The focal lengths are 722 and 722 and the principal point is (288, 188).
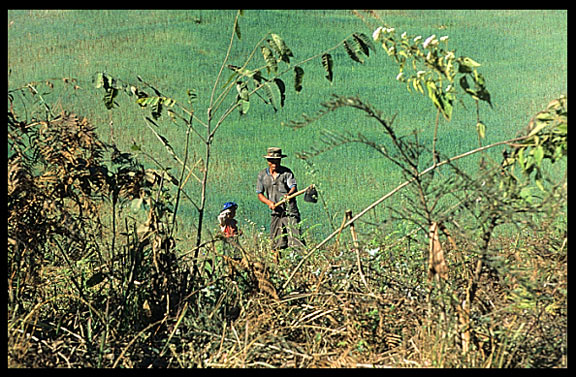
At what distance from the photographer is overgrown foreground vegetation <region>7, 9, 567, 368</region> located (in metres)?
3.08

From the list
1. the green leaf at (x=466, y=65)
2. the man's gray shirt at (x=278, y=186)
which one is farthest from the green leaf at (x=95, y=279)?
the man's gray shirt at (x=278, y=186)

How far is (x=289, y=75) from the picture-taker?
6.71m

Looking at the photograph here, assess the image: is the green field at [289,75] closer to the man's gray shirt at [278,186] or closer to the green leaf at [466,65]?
the man's gray shirt at [278,186]

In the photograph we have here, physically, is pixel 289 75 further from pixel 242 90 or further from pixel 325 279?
pixel 325 279

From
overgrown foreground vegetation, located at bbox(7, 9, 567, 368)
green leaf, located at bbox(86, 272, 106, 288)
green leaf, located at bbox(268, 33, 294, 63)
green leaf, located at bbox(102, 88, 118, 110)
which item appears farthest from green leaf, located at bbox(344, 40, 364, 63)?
green leaf, located at bbox(86, 272, 106, 288)

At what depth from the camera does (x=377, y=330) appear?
3.41 metres

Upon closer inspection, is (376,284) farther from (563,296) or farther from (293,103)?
(293,103)

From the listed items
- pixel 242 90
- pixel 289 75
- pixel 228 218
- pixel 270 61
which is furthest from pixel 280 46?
pixel 289 75

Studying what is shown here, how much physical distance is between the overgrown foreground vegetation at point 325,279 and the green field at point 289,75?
223cm

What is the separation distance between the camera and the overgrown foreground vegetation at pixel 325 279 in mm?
3082

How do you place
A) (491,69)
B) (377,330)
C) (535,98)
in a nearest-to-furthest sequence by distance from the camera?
(377,330), (535,98), (491,69)

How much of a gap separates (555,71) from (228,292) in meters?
3.84
